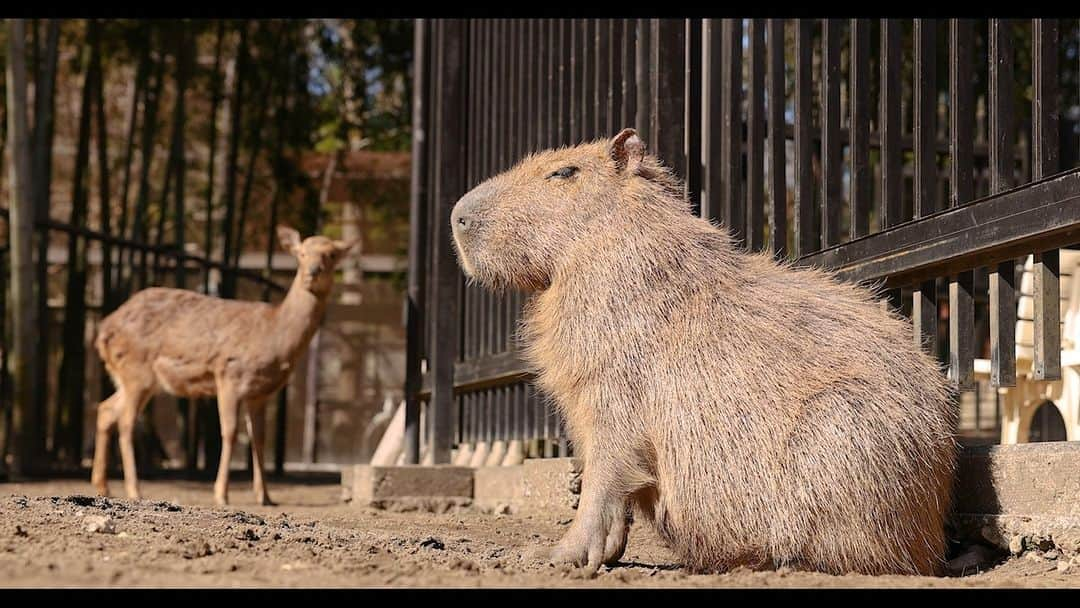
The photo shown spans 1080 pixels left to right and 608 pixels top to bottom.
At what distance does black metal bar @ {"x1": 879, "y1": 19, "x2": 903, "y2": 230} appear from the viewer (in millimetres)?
4121

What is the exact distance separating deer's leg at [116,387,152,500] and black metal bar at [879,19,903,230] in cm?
603

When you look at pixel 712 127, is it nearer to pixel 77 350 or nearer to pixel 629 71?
pixel 629 71

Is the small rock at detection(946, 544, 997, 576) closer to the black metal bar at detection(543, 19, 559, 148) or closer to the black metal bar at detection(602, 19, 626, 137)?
the black metal bar at detection(602, 19, 626, 137)

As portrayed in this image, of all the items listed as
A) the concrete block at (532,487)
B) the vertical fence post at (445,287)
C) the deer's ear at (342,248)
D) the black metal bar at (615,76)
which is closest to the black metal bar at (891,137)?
the concrete block at (532,487)

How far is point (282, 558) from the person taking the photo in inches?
126

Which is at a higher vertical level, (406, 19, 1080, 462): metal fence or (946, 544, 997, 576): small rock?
(406, 19, 1080, 462): metal fence

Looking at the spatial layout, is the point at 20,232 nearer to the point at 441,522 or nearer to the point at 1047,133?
the point at 441,522

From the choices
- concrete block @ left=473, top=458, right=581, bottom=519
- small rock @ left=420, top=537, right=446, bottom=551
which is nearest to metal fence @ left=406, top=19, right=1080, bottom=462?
concrete block @ left=473, top=458, right=581, bottom=519

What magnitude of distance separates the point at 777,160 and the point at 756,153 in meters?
0.27

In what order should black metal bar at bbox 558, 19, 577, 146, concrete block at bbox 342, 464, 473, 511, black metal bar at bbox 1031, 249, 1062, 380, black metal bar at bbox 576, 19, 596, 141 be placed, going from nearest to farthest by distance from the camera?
black metal bar at bbox 1031, 249, 1062, 380 < black metal bar at bbox 576, 19, 596, 141 < black metal bar at bbox 558, 19, 577, 146 < concrete block at bbox 342, 464, 473, 511

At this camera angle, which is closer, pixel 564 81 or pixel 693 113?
pixel 693 113

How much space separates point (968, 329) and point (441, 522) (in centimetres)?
Result: 279

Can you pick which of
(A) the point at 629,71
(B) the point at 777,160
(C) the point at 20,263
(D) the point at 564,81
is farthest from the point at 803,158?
(C) the point at 20,263
